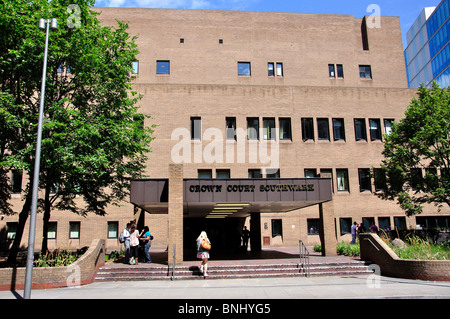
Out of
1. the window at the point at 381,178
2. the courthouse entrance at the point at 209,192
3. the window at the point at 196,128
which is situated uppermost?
the window at the point at 196,128

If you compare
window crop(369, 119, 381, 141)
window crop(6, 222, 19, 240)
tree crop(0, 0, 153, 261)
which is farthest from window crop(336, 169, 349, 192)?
window crop(6, 222, 19, 240)

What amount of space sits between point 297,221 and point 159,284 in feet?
60.3

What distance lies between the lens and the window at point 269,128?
30.1m

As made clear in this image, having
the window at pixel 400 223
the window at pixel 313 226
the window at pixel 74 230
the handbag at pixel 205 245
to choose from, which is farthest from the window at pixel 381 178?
the window at pixel 74 230

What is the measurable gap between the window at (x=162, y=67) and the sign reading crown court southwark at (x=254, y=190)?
67.5ft

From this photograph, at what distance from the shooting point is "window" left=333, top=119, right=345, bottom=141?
30.9 m

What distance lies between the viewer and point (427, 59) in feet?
225

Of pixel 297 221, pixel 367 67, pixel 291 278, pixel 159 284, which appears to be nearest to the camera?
pixel 159 284

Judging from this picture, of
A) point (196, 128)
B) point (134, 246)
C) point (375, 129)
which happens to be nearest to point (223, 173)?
point (196, 128)

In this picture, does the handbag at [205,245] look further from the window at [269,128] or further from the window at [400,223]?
the window at [400,223]

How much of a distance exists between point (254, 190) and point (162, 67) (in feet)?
72.8

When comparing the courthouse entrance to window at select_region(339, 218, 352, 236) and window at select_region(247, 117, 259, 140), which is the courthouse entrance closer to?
window at select_region(247, 117, 259, 140)
